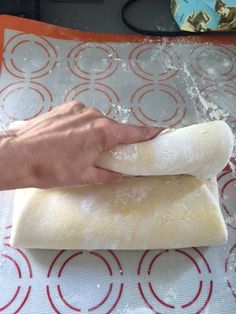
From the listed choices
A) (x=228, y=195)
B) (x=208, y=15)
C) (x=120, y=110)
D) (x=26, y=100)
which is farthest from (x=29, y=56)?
(x=228, y=195)

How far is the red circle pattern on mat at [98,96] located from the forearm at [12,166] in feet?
1.15

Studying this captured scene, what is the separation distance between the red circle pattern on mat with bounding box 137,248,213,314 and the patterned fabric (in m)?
0.60

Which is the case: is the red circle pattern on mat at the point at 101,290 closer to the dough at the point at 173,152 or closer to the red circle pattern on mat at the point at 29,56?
the dough at the point at 173,152

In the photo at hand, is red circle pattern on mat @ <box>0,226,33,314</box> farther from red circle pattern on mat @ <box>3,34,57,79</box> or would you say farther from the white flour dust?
red circle pattern on mat @ <box>3,34,57,79</box>

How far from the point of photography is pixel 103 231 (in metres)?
0.77

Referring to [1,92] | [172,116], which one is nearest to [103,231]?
[172,116]

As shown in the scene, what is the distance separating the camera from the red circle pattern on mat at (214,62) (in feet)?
3.54

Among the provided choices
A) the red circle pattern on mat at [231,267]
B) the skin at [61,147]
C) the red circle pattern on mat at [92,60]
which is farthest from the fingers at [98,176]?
the red circle pattern on mat at [92,60]

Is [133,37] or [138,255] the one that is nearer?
[138,255]

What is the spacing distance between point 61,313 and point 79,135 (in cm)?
31

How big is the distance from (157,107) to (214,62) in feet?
0.68

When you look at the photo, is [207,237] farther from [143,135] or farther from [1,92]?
[1,92]

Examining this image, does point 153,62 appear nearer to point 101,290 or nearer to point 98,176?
point 98,176

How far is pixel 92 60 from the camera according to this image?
110 cm
